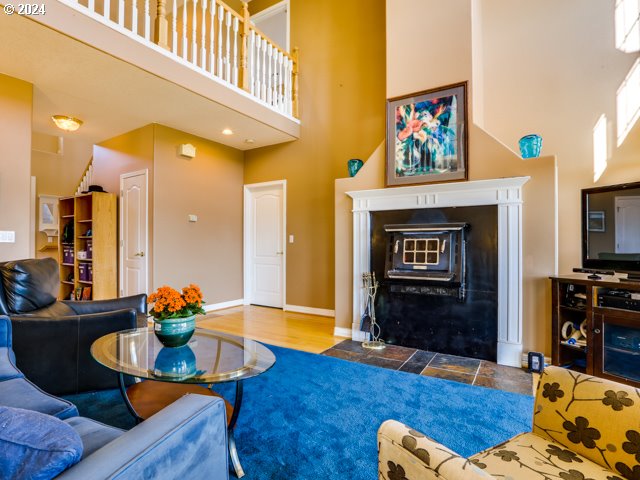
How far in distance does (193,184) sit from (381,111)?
2932 mm

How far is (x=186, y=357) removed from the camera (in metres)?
1.84

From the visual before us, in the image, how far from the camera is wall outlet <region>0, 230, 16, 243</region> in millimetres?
3164

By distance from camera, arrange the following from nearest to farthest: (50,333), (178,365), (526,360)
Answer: (178,365)
(50,333)
(526,360)

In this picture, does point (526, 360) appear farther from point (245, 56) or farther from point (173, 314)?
point (245, 56)

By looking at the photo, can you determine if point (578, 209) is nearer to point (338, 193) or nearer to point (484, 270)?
point (484, 270)

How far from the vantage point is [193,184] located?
16.2 ft

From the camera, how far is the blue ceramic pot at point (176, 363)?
1577mm

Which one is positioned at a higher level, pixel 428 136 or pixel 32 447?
pixel 428 136

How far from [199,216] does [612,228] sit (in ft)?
15.8

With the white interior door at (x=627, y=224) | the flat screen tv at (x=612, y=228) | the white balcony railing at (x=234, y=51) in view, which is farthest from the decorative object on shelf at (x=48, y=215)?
the white interior door at (x=627, y=224)

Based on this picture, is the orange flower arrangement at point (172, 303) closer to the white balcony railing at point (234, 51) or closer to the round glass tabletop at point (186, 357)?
A: the round glass tabletop at point (186, 357)

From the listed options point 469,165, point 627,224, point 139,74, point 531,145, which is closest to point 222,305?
point 139,74

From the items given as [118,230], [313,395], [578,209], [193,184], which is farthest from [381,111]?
[118,230]

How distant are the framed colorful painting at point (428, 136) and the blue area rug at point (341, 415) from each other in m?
1.97
